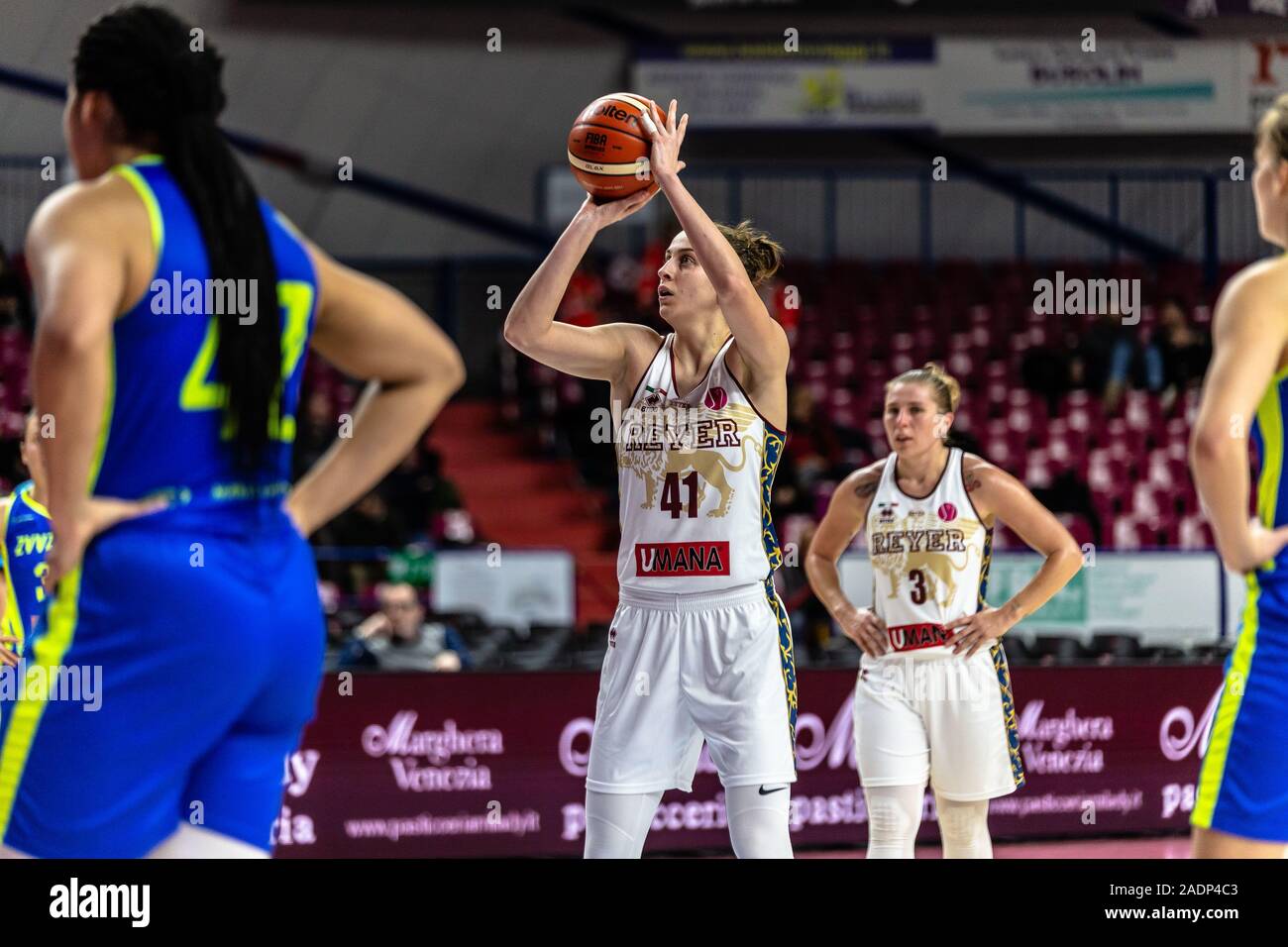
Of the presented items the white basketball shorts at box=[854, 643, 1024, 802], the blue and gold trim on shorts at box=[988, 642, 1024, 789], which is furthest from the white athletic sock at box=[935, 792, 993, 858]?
the blue and gold trim on shorts at box=[988, 642, 1024, 789]

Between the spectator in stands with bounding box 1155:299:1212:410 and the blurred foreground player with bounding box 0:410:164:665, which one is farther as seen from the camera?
the spectator in stands with bounding box 1155:299:1212:410

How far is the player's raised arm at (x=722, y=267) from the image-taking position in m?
4.06

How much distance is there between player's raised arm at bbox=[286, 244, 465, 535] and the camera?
257 cm

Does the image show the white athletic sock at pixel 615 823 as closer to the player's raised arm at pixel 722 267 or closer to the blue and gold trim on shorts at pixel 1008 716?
the player's raised arm at pixel 722 267

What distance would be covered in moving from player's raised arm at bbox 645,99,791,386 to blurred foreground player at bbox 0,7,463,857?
1699 millimetres

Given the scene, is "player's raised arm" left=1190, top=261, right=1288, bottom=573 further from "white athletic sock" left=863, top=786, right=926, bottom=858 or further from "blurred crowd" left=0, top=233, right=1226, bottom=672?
"blurred crowd" left=0, top=233, right=1226, bottom=672

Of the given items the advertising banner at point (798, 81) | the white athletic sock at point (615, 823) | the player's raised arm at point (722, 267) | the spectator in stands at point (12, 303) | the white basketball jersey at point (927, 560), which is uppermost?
the advertising banner at point (798, 81)

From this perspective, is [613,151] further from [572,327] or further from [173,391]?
[173,391]

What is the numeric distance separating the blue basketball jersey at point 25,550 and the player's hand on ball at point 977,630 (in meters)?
2.79

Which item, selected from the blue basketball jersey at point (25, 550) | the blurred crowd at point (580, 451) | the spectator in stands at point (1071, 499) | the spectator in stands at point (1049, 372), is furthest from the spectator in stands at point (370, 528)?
the spectator in stands at point (1049, 372)

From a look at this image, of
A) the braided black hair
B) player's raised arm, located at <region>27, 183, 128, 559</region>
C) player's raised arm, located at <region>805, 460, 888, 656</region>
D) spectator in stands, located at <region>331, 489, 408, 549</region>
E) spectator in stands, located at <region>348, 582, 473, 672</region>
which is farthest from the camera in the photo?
spectator in stands, located at <region>331, 489, 408, 549</region>

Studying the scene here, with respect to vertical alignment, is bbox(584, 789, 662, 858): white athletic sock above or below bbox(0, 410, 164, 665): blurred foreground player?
below
